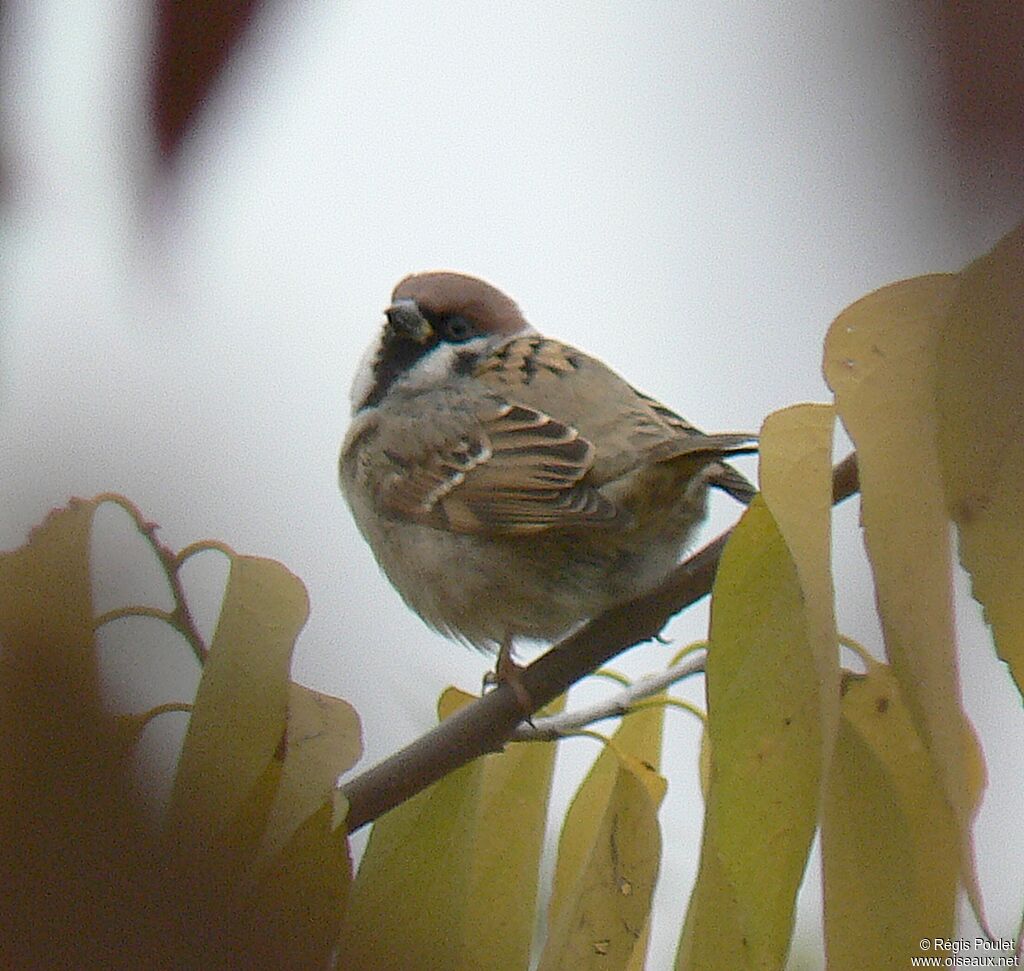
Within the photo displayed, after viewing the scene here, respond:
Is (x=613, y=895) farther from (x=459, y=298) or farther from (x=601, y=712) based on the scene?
(x=459, y=298)

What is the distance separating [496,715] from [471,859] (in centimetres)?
16

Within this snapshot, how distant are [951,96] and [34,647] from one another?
0.80 ft

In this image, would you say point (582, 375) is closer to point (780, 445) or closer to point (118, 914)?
point (780, 445)

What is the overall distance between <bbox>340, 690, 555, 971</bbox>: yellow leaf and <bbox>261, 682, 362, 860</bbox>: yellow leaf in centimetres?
10

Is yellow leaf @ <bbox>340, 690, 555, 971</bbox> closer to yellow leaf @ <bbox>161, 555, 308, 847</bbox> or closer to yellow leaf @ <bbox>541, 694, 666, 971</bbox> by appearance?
yellow leaf @ <bbox>541, 694, 666, 971</bbox>

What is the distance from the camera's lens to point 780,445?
0.94m

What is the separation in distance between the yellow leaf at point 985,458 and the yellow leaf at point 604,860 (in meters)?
0.52

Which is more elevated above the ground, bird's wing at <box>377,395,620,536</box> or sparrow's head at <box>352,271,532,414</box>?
sparrow's head at <box>352,271,532,414</box>

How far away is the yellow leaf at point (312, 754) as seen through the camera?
0.98 metres

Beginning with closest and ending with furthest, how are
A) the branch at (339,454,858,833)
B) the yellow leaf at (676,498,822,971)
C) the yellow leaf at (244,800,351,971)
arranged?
the yellow leaf at (244,800,351,971) < the yellow leaf at (676,498,822,971) < the branch at (339,454,858,833)

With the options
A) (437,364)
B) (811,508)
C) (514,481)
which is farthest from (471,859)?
(437,364)

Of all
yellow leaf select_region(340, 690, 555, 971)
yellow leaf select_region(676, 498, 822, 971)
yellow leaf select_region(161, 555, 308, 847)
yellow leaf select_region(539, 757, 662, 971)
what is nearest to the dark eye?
yellow leaf select_region(340, 690, 555, 971)

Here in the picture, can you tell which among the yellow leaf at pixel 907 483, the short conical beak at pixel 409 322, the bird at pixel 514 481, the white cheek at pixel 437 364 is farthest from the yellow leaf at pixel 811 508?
the short conical beak at pixel 409 322

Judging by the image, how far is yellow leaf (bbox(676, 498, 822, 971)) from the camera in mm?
847
